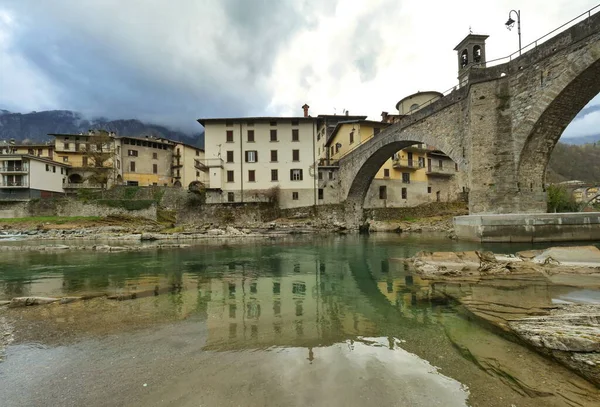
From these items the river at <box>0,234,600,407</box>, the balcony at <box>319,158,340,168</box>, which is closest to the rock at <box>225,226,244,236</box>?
the balcony at <box>319,158,340,168</box>

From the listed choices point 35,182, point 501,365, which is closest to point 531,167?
point 501,365

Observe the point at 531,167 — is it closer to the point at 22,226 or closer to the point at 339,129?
the point at 339,129

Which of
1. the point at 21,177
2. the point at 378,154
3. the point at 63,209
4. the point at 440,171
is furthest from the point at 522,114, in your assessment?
the point at 21,177

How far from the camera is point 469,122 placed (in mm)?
18250

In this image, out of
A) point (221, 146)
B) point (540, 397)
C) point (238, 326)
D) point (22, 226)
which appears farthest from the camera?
point (221, 146)

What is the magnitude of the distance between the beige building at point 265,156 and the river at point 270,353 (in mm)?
30699

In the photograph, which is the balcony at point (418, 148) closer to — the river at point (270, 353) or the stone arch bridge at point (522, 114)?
the stone arch bridge at point (522, 114)

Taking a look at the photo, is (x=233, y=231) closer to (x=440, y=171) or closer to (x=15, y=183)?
Result: (x=440, y=171)

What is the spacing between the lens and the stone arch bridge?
13672mm

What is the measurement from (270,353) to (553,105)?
1805 cm

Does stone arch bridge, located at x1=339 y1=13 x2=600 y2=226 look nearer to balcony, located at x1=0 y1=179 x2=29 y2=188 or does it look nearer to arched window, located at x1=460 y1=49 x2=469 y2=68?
arched window, located at x1=460 y1=49 x2=469 y2=68

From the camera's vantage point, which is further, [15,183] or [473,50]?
[15,183]

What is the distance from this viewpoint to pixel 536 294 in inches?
265

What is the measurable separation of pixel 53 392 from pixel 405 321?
5494 mm
